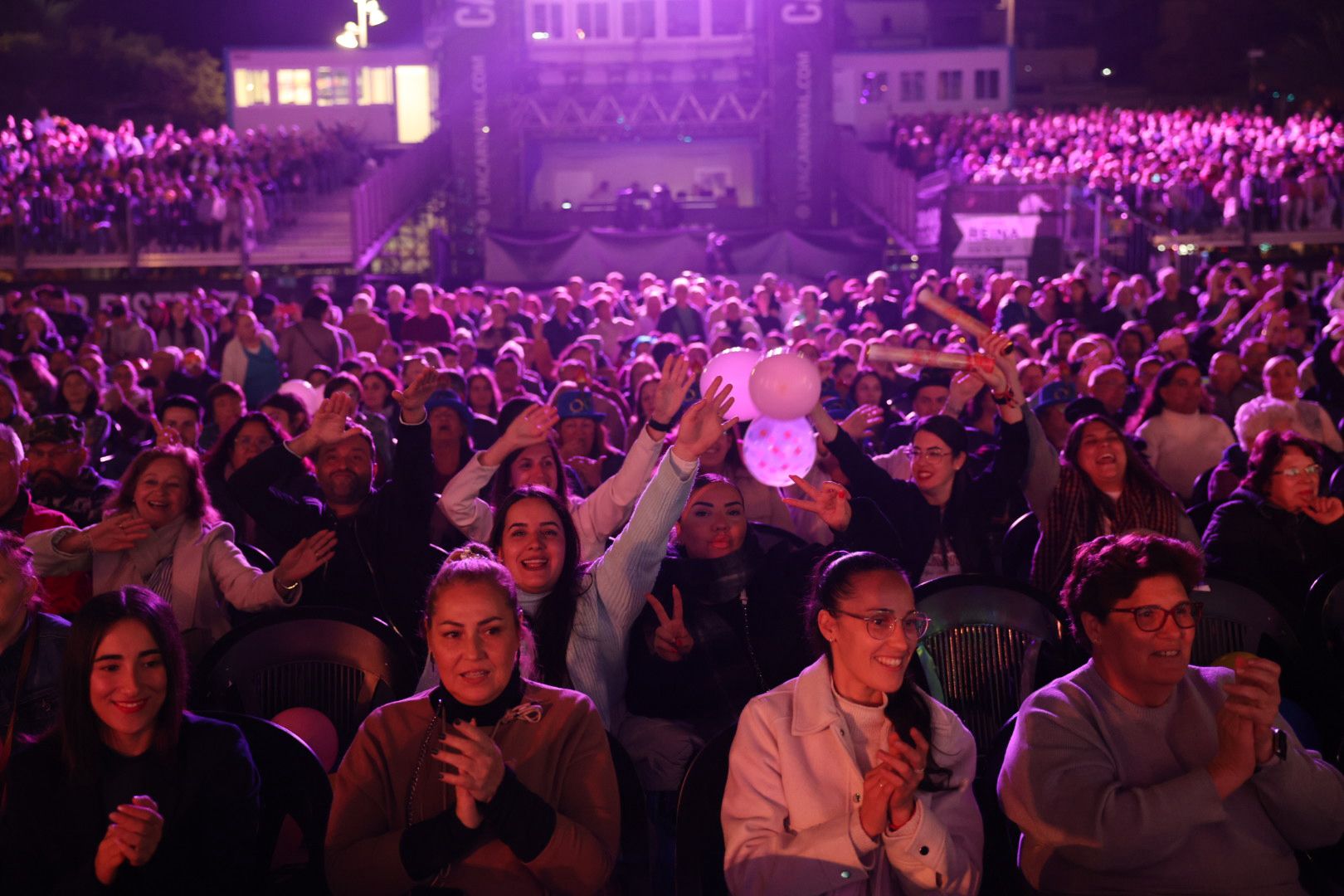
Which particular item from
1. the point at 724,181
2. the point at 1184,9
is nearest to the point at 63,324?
the point at 724,181

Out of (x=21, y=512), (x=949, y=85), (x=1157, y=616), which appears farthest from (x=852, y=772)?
(x=949, y=85)

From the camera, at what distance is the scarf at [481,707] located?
2924 millimetres

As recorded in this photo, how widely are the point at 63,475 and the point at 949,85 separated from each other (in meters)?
33.3

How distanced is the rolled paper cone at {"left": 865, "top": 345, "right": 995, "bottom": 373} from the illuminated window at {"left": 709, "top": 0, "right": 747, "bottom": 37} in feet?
86.1

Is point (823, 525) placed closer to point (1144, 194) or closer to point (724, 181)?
point (1144, 194)

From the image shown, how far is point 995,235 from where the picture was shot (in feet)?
55.7

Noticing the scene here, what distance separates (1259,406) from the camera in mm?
6207

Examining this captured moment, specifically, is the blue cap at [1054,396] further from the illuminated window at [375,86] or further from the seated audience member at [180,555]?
the illuminated window at [375,86]

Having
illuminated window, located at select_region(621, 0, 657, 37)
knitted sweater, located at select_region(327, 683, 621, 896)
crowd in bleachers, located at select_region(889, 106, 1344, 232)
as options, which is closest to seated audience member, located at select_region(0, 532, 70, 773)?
knitted sweater, located at select_region(327, 683, 621, 896)

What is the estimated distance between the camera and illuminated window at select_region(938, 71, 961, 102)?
117 ft

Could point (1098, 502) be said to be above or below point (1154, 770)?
above

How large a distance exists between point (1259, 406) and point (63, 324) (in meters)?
12.3

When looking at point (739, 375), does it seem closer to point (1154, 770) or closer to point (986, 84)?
point (1154, 770)

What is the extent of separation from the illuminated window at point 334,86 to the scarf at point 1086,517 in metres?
33.6
